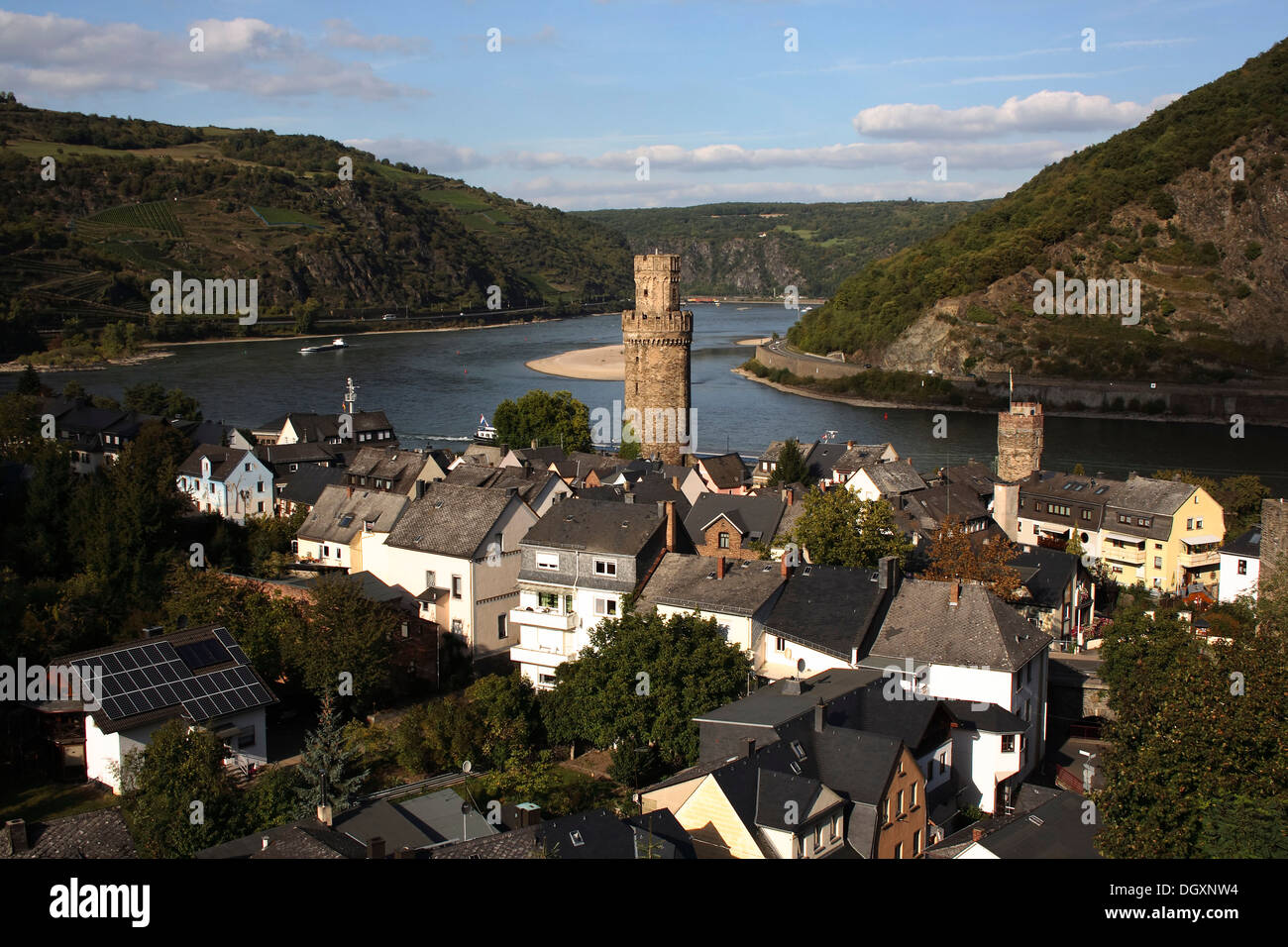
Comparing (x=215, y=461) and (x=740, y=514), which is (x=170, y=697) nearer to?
(x=740, y=514)

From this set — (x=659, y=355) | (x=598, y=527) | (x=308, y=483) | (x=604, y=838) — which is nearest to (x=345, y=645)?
(x=598, y=527)

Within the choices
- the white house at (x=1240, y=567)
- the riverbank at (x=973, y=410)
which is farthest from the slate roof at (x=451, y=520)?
the riverbank at (x=973, y=410)

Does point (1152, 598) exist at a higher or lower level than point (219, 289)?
lower

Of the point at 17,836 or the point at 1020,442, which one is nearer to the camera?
the point at 17,836

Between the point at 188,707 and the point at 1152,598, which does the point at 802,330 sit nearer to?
the point at 1152,598
